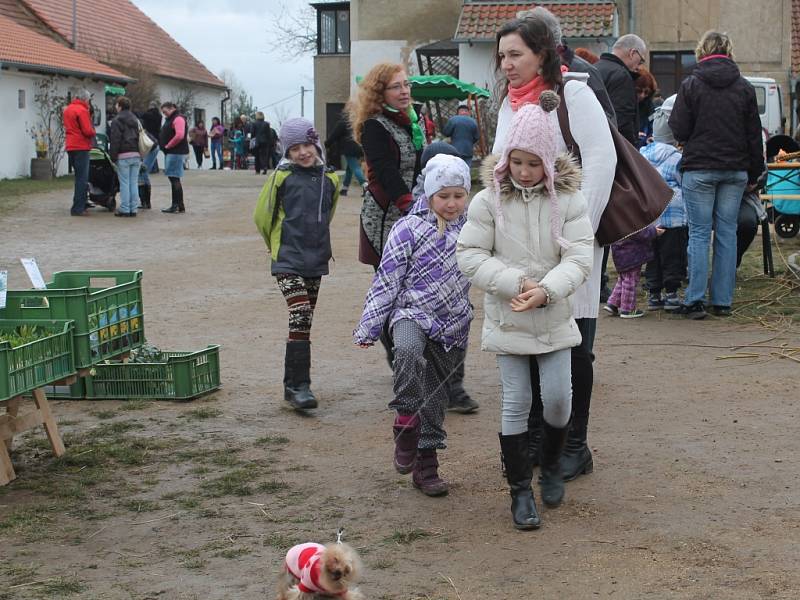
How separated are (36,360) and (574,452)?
245 cm

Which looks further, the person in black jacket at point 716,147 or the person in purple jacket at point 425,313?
the person in black jacket at point 716,147

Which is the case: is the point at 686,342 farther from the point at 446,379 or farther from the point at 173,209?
the point at 173,209

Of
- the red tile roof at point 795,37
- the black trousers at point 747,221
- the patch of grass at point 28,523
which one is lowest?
the patch of grass at point 28,523

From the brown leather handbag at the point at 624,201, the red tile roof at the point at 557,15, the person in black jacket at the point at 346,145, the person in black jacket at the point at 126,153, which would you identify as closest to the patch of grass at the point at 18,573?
the brown leather handbag at the point at 624,201

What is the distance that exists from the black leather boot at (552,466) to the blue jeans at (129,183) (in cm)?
1537

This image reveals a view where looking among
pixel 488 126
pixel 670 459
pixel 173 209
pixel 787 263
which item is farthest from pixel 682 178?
pixel 488 126

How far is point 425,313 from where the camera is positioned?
5.50m

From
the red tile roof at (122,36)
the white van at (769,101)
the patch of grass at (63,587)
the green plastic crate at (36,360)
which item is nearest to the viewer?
the patch of grass at (63,587)

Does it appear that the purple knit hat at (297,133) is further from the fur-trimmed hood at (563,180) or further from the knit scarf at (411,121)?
the fur-trimmed hood at (563,180)

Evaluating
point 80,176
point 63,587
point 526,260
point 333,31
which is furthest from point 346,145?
point 333,31

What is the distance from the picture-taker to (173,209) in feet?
69.5

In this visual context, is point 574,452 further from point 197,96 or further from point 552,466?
point 197,96

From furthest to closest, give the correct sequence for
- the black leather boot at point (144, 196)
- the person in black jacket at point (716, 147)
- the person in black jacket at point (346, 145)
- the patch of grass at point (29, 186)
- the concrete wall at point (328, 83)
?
the concrete wall at point (328, 83)
the patch of grass at point (29, 186)
the black leather boot at point (144, 196)
the person in black jacket at point (346, 145)
the person in black jacket at point (716, 147)

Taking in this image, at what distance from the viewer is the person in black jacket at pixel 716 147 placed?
939 centimetres
